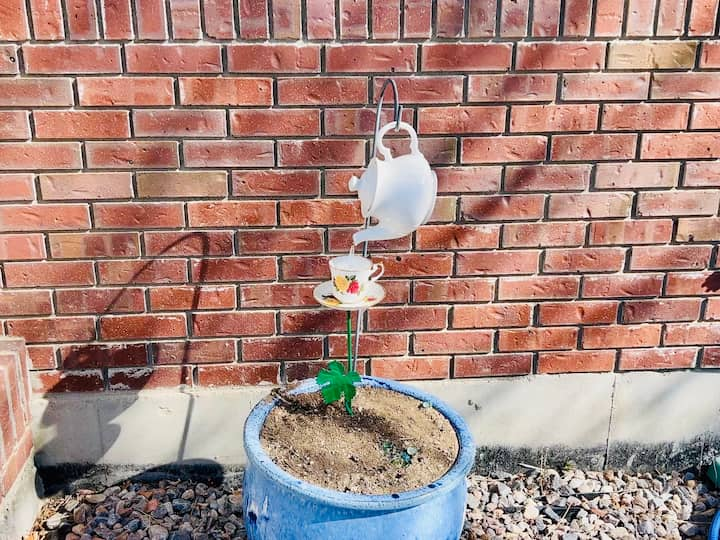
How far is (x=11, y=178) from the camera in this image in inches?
79.1

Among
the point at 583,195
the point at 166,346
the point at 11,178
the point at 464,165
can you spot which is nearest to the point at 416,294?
the point at 464,165

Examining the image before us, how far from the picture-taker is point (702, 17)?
6.81 feet

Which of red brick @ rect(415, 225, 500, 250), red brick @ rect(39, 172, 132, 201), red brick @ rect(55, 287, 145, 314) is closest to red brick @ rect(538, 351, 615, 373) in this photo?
red brick @ rect(415, 225, 500, 250)

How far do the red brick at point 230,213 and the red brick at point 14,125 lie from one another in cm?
49

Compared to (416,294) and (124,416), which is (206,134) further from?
(124,416)

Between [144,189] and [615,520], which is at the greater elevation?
[144,189]

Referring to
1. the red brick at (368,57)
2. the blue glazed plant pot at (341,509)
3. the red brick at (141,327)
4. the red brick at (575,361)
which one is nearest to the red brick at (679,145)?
the red brick at (575,361)

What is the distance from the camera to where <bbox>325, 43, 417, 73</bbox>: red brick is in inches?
78.7

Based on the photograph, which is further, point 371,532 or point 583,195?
point 583,195

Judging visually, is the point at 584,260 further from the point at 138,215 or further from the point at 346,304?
the point at 138,215

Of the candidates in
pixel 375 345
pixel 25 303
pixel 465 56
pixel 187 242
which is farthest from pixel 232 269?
pixel 465 56

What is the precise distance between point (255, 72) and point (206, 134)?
227 millimetres

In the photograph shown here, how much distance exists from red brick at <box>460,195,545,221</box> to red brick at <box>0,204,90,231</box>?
3.76ft

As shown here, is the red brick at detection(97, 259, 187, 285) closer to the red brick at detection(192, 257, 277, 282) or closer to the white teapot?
the red brick at detection(192, 257, 277, 282)
